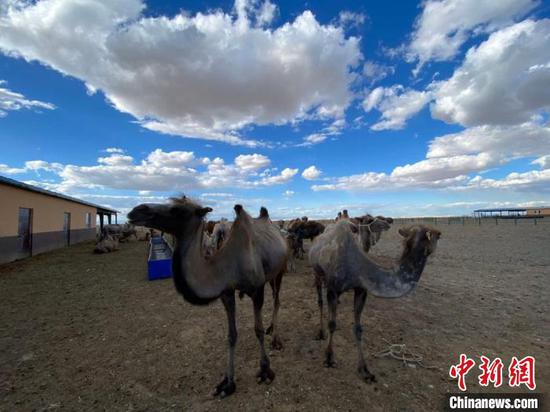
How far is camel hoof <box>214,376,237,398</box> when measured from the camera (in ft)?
12.7

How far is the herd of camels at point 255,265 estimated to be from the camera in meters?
3.34

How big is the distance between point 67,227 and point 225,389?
29.8 metres

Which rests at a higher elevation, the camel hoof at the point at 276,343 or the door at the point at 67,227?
the door at the point at 67,227

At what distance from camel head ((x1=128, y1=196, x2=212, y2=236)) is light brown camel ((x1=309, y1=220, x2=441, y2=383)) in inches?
93.2

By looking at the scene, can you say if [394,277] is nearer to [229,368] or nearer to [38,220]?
[229,368]

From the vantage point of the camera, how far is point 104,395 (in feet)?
12.9

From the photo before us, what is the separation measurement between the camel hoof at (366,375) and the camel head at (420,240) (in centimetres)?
195

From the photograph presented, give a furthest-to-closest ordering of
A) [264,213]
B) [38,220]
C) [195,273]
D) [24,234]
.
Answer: [38,220], [24,234], [264,213], [195,273]

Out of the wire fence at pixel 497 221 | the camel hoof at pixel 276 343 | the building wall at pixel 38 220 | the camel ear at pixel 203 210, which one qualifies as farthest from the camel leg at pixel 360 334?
the wire fence at pixel 497 221

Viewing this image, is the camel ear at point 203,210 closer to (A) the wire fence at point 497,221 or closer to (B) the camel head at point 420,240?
(B) the camel head at point 420,240

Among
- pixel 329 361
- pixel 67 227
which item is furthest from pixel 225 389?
pixel 67 227

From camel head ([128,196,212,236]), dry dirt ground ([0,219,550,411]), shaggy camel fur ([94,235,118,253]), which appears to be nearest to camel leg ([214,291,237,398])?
dry dirt ground ([0,219,550,411])

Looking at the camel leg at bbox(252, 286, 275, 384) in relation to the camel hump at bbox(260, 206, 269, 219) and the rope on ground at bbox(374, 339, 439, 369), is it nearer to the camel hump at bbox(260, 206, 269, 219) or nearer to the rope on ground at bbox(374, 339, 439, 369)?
the rope on ground at bbox(374, 339, 439, 369)

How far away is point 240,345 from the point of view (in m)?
5.35
